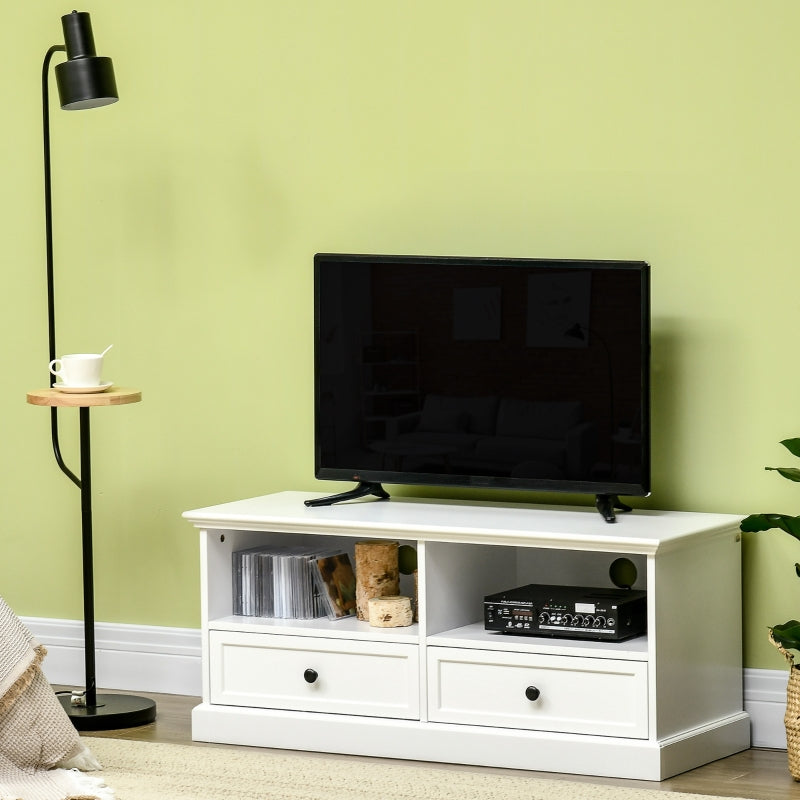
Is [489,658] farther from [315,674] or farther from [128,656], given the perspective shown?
[128,656]

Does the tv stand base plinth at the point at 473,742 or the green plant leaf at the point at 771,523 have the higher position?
the green plant leaf at the point at 771,523

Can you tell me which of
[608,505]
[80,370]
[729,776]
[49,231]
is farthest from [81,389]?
[729,776]

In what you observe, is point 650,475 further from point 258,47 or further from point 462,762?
point 258,47

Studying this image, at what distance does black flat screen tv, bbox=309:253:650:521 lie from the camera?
343 cm

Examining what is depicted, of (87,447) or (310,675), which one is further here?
(87,447)

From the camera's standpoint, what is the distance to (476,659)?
3355mm

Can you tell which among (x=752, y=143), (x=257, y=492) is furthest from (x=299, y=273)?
(x=752, y=143)

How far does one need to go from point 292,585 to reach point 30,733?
2.62ft

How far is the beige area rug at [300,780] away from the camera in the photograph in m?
3.10

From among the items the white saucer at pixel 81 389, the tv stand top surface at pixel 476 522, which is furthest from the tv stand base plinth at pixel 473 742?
the white saucer at pixel 81 389

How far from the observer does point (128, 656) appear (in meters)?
4.27

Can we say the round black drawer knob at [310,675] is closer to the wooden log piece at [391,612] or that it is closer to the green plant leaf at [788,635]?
the wooden log piece at [391,612]

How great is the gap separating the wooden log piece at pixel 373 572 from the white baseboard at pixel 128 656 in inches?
29.0

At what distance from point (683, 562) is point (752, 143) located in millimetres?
1050
